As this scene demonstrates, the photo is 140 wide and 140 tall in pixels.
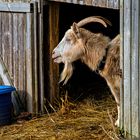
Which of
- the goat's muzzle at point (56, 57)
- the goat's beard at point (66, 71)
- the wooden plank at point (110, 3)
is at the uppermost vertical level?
the wooden plank at point (110, 3)

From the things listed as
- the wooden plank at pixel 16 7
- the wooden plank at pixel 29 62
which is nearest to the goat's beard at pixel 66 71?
the wooden plank at pixel 29 62

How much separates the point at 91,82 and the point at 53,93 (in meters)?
1.86

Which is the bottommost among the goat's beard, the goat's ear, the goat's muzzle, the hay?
the hay

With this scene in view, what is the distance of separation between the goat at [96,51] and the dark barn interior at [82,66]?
1.54 meters

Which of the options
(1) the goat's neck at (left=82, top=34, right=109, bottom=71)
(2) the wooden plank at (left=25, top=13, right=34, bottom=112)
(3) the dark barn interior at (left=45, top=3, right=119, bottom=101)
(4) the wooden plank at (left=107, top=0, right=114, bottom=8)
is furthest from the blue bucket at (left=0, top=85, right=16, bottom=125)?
(4) the wooden plank at (left=107, top=0, right=114, bottom=8)

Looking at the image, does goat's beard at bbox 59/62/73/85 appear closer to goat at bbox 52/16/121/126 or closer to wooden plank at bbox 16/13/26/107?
goat at bbox 52/16/121/126

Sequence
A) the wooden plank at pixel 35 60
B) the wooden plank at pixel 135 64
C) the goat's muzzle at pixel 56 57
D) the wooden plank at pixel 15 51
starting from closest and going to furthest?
1. the wooden plank at pixel 135 64
2. the goat's muzzle at pixel 56 57
3. the wooden plank at pixel 35 60
4. the wooden plank at pixel 15 51

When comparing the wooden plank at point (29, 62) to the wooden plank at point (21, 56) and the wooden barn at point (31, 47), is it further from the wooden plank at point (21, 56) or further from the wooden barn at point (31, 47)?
the wooden plank at point (21, 56)

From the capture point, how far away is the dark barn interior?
935 centimetres

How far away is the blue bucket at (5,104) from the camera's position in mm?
7840

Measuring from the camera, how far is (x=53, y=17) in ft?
27.2

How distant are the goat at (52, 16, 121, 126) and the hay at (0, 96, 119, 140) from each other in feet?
1.24

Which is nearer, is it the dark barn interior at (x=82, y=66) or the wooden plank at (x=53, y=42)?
the wooden plank at (x=53, y=42)

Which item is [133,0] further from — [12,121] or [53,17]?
[12,121]
